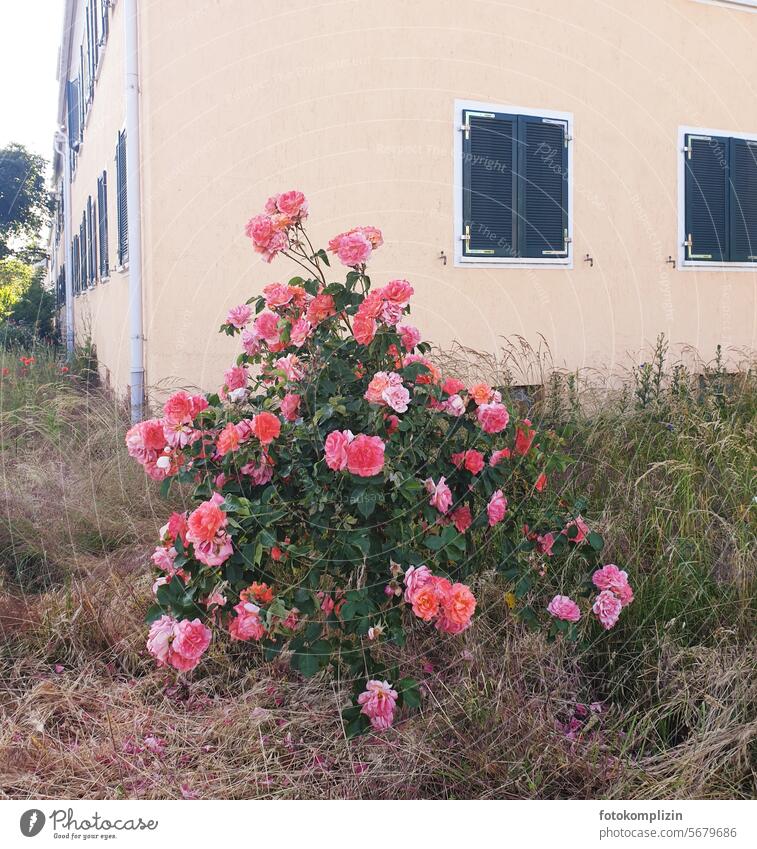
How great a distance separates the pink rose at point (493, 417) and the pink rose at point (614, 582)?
0.66m

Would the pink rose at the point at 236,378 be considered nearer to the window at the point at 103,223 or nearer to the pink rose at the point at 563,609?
the pink rose at the point at 563,609

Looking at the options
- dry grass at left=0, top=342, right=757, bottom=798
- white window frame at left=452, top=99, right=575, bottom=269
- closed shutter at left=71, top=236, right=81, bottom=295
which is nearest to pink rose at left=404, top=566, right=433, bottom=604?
dry grass at left=0, top=342, right=757, bottom=798

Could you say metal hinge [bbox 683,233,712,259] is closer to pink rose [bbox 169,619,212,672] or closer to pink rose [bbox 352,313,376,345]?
pink rose [bbox 352,313,376,345]

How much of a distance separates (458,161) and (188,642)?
222 inches

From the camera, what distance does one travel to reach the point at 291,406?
120 inches

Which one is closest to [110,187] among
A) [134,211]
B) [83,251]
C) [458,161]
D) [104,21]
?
[104,21]

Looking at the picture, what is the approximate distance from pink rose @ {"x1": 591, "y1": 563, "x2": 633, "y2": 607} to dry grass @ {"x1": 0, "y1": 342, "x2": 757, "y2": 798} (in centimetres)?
21

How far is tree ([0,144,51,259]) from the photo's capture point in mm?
26156

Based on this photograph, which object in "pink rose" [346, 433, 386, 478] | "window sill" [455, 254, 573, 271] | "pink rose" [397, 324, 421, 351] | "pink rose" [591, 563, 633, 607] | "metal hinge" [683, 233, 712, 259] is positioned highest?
"metal hinge" [683, 233, 712, 259]

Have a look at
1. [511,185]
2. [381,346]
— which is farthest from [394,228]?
[381,346]

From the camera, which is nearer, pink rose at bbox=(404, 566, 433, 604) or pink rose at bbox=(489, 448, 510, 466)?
pink rose at bbox=(404, 566, 433, 604)

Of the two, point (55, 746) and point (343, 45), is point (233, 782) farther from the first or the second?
point (343, 45)

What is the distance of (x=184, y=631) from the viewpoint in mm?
2812

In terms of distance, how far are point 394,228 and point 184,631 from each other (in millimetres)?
5170
